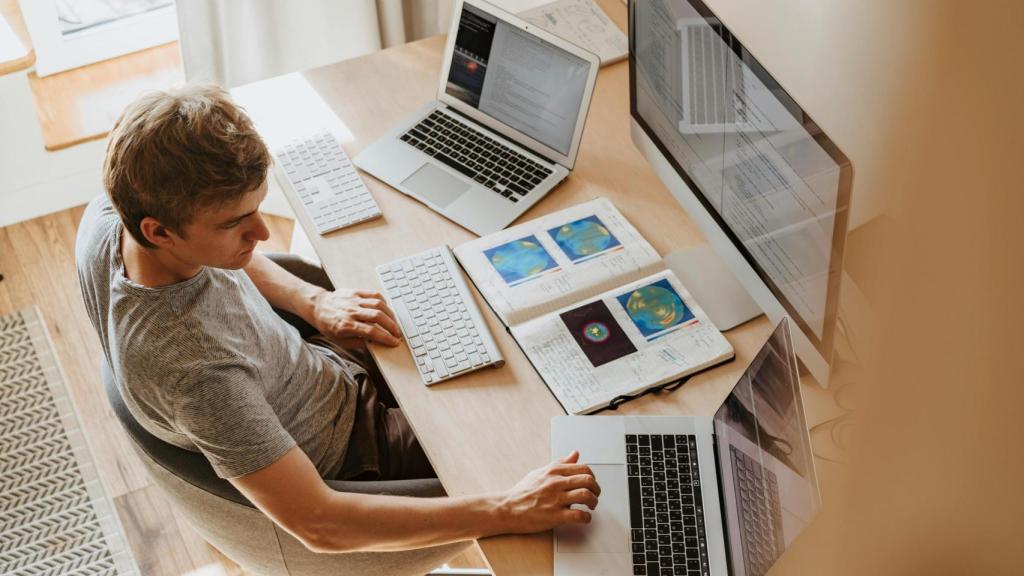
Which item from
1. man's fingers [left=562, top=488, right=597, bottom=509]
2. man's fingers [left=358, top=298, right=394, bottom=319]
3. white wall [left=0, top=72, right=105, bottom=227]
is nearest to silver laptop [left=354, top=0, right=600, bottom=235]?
man's fingers [left=358, top=298, right=394, bottom=319]

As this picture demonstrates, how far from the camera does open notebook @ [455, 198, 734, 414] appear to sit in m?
1.46

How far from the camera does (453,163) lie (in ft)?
5.81

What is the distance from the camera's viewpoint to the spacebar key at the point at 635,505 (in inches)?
50.9

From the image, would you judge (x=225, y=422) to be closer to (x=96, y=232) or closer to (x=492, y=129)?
(x=96, y=232)

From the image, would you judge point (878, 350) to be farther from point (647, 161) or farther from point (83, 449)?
point (83, 449)

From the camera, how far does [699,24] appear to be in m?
1.34

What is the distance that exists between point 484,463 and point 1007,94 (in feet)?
4.28

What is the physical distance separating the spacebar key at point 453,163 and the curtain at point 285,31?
0.74 meters

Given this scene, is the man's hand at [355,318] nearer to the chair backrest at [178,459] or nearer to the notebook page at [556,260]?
the notebook page at [556,260]

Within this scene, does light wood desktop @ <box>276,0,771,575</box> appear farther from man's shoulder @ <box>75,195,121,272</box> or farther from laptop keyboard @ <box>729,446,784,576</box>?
man's shoulder @ <box>75,195,121,272</box>

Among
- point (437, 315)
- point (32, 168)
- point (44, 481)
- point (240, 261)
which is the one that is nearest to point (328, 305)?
point (437, 315)

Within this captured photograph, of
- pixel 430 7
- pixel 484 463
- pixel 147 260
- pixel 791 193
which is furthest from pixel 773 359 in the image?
pixel 430 7

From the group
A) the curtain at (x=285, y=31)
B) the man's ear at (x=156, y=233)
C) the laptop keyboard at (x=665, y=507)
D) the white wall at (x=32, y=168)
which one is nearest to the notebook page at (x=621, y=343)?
the laptop keyboard at (x=665, y=507)

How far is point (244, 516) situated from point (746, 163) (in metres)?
0.86
